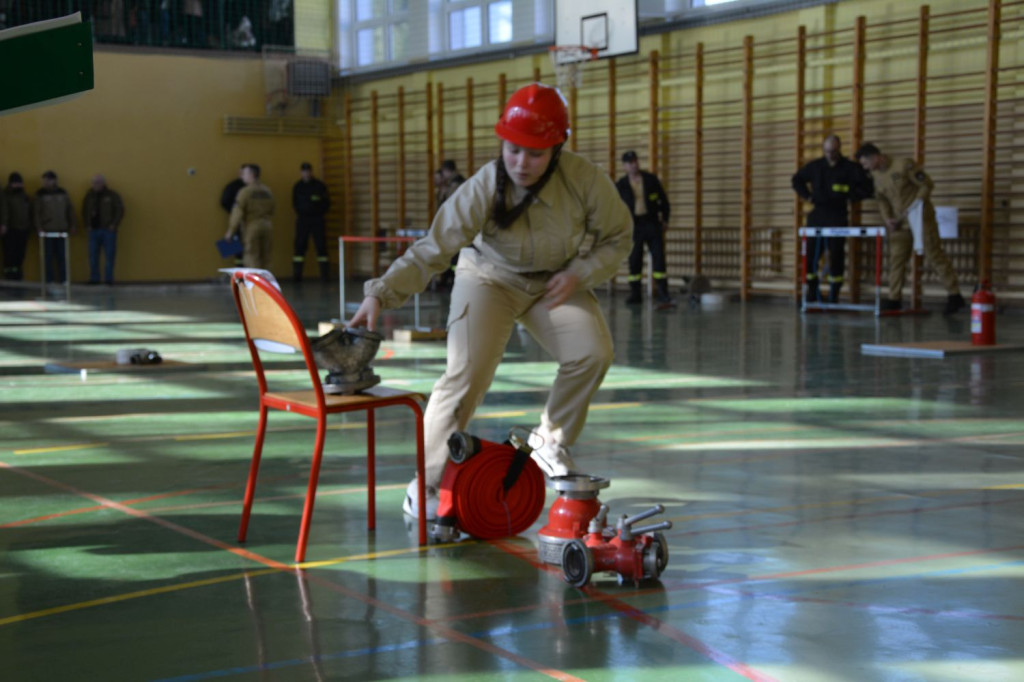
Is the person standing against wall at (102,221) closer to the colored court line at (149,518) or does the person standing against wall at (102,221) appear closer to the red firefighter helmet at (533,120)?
the colored court line at (149,518)

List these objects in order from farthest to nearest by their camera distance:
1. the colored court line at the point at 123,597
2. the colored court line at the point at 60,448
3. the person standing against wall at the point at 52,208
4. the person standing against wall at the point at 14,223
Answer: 1. the person standing against wall at the point at 52,208
2. the person standing against wall at the point at 14,223
3. the colored court line at the point at 60,448
4. the colored court line at the point at 123,597

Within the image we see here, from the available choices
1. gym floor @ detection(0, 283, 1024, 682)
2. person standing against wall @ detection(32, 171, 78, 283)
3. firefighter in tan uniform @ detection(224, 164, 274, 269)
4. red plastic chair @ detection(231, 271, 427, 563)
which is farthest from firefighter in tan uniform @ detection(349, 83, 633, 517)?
person standing against wall @ detection(32, 171, 78, 283)

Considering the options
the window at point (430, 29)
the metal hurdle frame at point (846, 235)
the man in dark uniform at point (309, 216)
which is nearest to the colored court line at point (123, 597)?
the metal hurdle frame at point (846, 235)

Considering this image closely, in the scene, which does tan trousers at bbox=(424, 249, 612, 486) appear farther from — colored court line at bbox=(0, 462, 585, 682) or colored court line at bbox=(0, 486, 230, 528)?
colored court line at bbox=(0, 486, 230, 528)

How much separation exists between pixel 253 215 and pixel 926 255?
382 inches

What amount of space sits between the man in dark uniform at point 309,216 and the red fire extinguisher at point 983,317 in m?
14.4

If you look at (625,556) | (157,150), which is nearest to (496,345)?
(625,556)

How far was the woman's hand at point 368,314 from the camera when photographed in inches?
151

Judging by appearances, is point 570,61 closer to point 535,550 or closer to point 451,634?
point 535,550

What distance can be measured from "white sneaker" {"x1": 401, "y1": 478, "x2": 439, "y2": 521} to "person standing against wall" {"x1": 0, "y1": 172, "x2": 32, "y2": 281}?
57.7ft

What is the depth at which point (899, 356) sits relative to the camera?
9461 millimetres

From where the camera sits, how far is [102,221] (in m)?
20.8

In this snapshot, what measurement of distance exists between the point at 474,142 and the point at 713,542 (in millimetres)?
16955

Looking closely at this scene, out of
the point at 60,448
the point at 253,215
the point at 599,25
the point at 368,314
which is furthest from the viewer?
the point at 253,215
